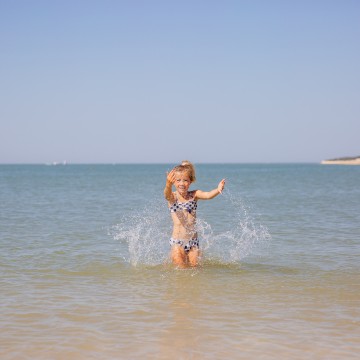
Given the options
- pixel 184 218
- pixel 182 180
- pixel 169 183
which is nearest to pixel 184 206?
pixel 184 218

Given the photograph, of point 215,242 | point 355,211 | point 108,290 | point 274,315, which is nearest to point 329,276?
point 274,315

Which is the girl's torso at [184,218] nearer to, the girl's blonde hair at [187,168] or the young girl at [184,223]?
the young girl at [184,223]

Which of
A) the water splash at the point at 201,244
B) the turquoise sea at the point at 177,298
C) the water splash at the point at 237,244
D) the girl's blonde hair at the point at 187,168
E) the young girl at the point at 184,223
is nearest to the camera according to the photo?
the turquoise sea at the point at 177,298

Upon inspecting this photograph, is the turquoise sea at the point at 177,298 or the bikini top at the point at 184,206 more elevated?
the bikini top at the point at 184,206

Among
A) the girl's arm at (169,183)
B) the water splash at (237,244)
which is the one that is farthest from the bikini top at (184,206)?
the water splash at (237,244)

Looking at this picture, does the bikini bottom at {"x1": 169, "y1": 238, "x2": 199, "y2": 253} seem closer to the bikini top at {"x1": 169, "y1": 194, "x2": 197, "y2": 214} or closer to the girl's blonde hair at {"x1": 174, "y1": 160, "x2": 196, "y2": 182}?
the bikini top at {"x1": 169, "y1": 194, "x2": 197, "y2": 214}

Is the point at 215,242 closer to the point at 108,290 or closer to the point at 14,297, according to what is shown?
the point at 108,290

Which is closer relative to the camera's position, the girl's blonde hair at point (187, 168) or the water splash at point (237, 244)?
the girl's blonde hair at point (187, 168)

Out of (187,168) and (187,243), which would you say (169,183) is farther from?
(187,243)

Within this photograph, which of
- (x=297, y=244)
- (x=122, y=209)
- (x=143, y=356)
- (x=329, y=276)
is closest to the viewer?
(x=143, y=356)

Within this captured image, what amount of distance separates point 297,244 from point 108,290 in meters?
5.16

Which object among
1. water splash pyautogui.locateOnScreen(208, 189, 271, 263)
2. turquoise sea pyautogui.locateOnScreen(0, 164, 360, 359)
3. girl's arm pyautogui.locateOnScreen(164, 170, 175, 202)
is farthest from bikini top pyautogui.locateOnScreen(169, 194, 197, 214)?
water splash pyautogui.locateOnScreen(208, 189, 271, 263)

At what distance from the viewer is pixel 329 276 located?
7.93 metres

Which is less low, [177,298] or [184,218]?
[184,218]
